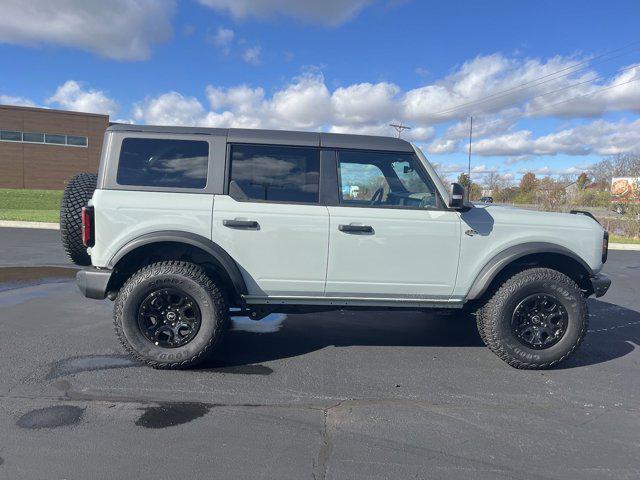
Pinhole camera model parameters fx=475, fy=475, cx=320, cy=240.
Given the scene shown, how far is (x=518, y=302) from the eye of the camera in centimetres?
432

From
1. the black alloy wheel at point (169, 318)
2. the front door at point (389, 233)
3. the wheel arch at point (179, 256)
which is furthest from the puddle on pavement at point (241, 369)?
the front door at point (389, 233)

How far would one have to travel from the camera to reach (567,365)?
4539 mm

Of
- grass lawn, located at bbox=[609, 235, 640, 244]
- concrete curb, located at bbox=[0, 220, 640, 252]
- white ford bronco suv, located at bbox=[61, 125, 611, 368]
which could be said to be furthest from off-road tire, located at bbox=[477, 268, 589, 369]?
grass lawn, located at bbox=[609, 235, 640, 244]

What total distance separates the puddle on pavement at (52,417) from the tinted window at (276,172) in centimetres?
212

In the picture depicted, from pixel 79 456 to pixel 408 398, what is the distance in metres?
2.29

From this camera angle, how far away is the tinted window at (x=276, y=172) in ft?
13.9

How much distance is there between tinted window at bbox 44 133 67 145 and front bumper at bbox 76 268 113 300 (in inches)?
1385

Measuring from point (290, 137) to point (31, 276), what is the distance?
5.97 meters

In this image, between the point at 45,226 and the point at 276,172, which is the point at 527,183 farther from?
the point at 276,172

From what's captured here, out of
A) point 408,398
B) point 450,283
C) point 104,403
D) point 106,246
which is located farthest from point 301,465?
point 106,246

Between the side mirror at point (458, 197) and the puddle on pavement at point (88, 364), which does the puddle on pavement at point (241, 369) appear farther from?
the side mirror at point (458, 197)

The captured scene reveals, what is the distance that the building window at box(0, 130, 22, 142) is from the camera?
33.1 metres

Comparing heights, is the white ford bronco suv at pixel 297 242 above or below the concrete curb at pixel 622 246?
above

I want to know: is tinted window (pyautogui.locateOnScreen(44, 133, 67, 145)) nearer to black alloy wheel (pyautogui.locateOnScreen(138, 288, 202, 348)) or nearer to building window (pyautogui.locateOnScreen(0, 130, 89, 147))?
building window (pyautogui.locateOnScreen(0, 130, 89, 147))
